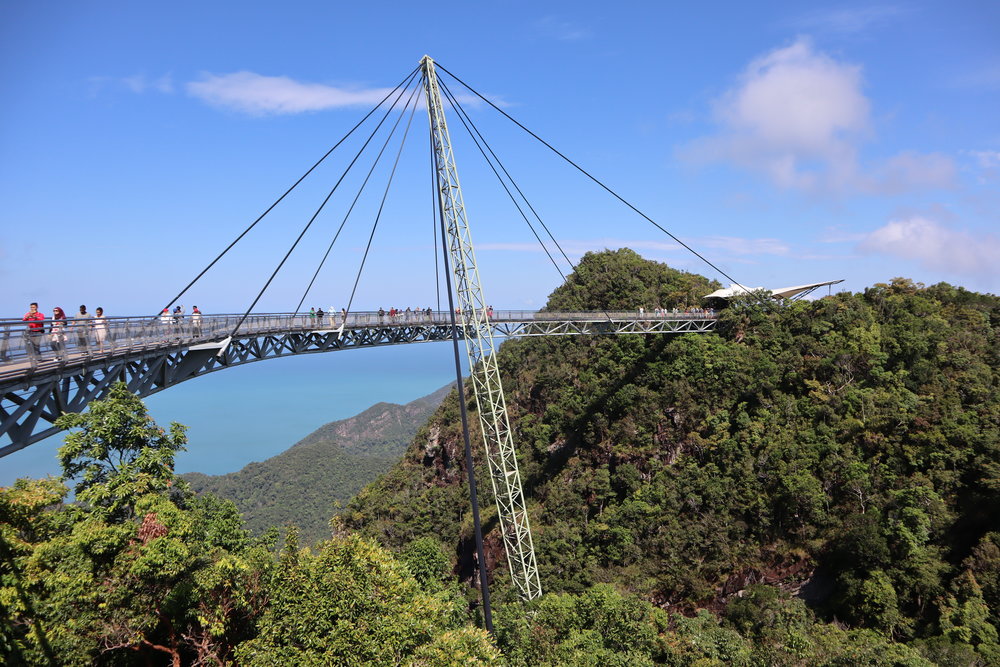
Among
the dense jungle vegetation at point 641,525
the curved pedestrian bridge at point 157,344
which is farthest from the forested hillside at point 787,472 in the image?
the curved pedestrian bridge at point 157,344

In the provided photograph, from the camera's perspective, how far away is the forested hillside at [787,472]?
22266 mm

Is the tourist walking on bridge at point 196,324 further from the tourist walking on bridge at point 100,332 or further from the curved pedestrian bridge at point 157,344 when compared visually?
the tourist walking on bridge at point 100,332

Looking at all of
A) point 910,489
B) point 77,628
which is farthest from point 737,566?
point 77,628

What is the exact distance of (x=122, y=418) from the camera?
1192cm

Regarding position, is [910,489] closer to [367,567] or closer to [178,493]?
[367,567]

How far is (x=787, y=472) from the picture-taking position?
28172mm

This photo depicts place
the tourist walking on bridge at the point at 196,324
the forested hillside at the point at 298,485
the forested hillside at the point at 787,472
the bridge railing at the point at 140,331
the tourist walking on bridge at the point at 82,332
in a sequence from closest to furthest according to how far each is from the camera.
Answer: the bridge railing at the point at 140,331 → the tourist walking on bridge at the point at 82,332 → the tourist walking on bridge at the point at 196,324 → the forested hillside at the point at 787,472 → the forested hillside at the point at 298,485

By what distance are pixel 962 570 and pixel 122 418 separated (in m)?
28.0

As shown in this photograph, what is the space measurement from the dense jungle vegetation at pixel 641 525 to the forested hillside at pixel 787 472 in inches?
4.7

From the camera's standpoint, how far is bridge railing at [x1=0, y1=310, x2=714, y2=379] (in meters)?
10.3

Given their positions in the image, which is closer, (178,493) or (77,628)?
(77,628)

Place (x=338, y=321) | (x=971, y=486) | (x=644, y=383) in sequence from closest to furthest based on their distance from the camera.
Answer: (x=971, y=486) < (x=338, y=321) < (x=644, y=383)

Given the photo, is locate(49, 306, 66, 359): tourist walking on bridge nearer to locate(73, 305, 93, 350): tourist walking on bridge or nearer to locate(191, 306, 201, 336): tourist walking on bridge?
locate(73, 305, 93, 350): tourist walking on bridge

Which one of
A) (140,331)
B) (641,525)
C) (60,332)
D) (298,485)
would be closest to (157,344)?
(140,331)
